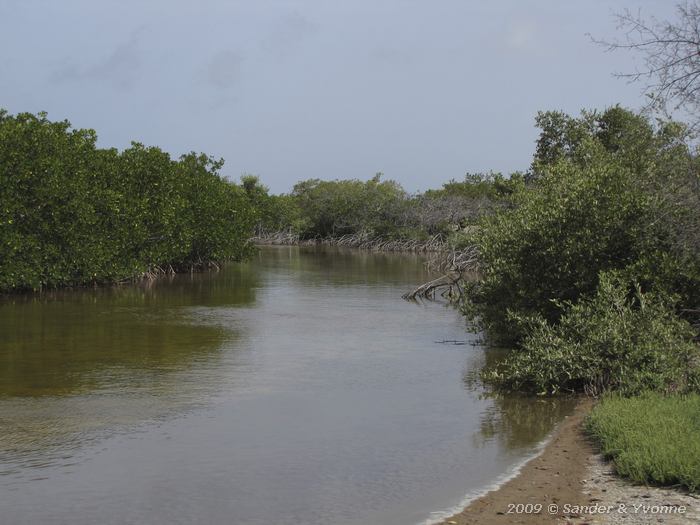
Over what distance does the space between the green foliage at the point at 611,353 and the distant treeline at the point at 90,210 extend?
1743 centimetres

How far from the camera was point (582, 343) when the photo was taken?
12.0 m

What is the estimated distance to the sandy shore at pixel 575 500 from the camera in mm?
6695

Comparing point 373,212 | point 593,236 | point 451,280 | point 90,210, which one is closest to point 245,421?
point 593,236

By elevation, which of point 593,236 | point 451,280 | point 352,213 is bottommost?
point 451,280

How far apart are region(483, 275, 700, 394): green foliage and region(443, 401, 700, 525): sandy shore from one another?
245 centimetres

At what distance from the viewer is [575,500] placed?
739 centimetres

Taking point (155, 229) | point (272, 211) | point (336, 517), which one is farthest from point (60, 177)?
point (272, 211)

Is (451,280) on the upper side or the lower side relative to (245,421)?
upper

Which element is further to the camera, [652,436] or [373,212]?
[373,212]

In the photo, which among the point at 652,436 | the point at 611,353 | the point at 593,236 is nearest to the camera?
the point at 652,436

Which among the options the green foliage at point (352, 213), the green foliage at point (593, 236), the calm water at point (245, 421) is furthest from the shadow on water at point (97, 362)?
the green foliage at point (352, 213)

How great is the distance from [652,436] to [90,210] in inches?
885

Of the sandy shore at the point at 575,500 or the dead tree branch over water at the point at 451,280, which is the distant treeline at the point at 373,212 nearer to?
the dead tree branch over water at the point at 451,280

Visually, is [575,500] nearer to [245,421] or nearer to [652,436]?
[652,436]
